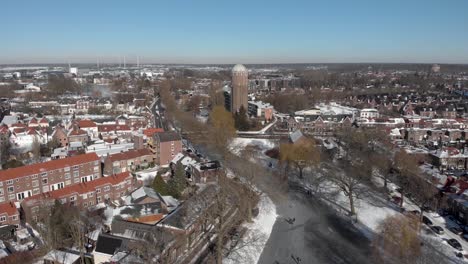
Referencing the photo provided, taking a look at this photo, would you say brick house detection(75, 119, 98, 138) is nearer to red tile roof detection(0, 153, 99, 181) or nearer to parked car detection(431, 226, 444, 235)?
red tile roof detection(0, 153, 99, 181)

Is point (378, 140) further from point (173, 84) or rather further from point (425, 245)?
point (173, 84)

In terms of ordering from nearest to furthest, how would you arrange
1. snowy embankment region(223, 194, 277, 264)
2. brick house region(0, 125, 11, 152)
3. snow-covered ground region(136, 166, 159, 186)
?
snowy embankment region(223, 194, 277, 264) → snow-covered ground region(136, 166, 159, 186) → brick house region(0, 125, 11, 152)

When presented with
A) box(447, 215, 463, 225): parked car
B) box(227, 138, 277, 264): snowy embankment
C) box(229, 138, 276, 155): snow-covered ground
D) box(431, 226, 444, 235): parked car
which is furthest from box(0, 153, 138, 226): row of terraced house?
box(447, 215, 463, 225): parked car

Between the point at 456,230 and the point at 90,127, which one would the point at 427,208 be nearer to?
the point at 456,230

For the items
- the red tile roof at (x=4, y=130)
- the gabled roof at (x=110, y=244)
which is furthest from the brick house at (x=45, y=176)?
the red tile roof at (x=4, y=130)

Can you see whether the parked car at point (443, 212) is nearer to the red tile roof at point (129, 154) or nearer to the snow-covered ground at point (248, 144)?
the snow-covered ground at point (248, 144)

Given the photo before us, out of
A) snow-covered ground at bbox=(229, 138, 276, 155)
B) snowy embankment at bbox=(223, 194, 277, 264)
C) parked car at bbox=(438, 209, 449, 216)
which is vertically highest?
snow-covered ground at bbox=(229, 138, 276, 155)
